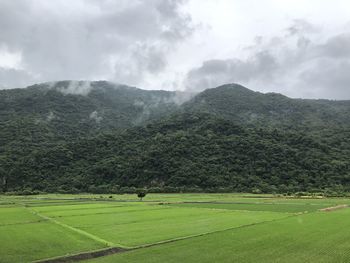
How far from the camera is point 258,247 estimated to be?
2334 centimetres

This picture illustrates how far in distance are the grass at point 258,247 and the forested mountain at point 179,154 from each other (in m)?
63.0

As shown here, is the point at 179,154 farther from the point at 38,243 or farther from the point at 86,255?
the point at 86,255

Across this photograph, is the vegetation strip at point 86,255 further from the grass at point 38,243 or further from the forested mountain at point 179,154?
the forested mountain at point 179,154

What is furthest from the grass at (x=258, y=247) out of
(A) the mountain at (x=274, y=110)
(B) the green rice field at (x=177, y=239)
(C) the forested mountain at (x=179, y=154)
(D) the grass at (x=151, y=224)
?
(A) the mountain at (x=274, y=110)

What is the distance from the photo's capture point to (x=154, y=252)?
22656mm

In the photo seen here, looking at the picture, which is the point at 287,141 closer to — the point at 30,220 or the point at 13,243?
the point at 30,220

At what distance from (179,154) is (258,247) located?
92.7 metres

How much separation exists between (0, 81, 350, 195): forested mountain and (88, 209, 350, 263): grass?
207ft

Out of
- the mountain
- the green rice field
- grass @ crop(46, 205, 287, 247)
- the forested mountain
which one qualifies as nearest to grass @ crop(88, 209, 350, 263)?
the green rice field

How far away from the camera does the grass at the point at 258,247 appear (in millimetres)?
20594

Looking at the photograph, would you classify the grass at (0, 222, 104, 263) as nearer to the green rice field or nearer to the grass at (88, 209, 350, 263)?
the green rice field

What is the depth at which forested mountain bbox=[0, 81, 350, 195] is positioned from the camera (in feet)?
330

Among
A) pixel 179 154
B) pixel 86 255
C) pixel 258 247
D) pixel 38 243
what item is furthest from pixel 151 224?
pixel 179 154

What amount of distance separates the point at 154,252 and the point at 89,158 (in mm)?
101472
